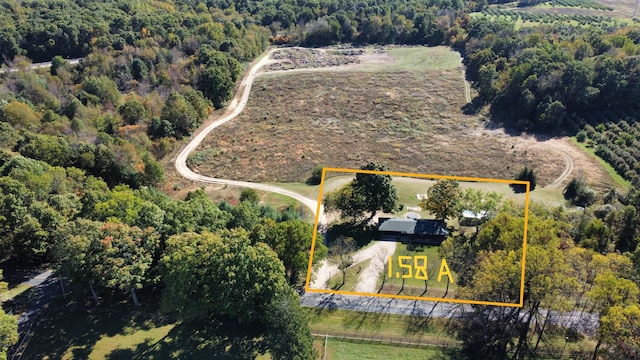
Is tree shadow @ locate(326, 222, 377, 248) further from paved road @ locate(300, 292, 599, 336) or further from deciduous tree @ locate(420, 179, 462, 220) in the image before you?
paved road @ locate(300, 292, 599, 336)

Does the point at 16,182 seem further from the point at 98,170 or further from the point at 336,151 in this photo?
the point at 336,151

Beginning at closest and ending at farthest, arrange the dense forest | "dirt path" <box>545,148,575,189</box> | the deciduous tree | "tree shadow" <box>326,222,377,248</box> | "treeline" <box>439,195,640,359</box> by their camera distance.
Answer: "treeline" <box>439,195,640,359</box>, the dense forest, the deciduous tree, "tree shadow" <box>326,222,377,248</box>, "dirt path" <box>545,148,575,189</box>

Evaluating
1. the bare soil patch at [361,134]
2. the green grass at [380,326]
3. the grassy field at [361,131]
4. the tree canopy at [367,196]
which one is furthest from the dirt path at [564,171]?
the green grass at [380,326]

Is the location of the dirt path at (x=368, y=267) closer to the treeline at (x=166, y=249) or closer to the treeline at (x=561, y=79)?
the treeline at (x=166, y=249)

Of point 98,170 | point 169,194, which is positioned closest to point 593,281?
point 169,194

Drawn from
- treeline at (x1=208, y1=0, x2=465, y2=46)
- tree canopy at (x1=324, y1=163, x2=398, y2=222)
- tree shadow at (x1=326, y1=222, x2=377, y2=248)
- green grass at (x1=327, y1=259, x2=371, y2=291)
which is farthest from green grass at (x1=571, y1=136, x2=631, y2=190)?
treeline at (x1=208, y1=0, x2=465, y2=46)

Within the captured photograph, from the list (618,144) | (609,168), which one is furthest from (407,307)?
(618,144)
